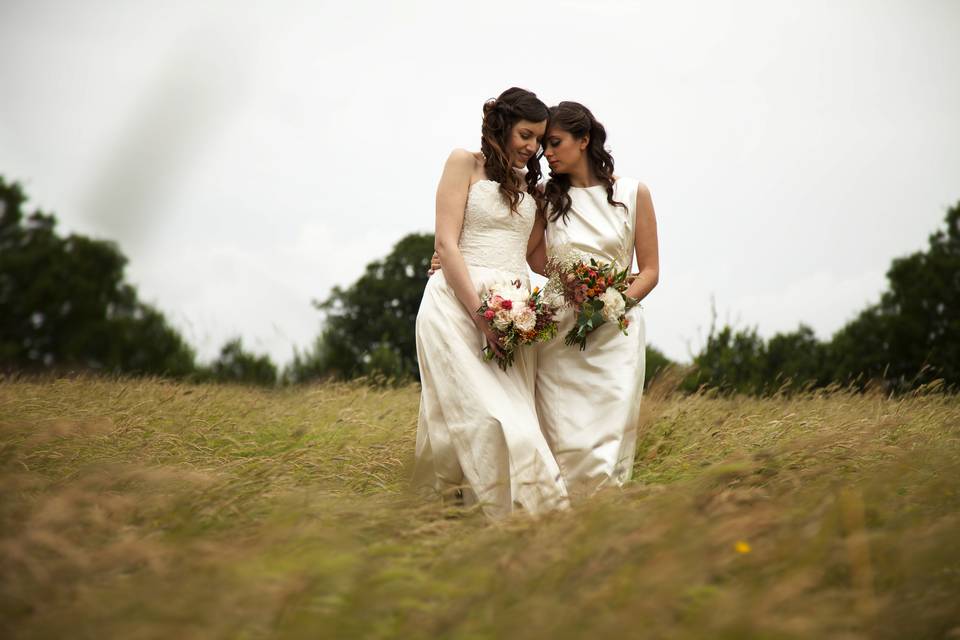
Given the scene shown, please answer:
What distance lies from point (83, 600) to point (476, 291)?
2990mm

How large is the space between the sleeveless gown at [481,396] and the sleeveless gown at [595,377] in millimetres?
224

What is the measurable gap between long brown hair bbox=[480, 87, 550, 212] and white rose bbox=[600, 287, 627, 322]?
818 millimetres

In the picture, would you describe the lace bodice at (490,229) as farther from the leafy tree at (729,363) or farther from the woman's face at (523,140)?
the leafy tree at (729,363)

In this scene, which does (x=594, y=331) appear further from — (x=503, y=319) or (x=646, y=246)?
(x=503, y=319)

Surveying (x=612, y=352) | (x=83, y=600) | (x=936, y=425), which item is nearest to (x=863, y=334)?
(x=936, y=425)

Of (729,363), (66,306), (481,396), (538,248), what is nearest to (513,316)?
(481,396)

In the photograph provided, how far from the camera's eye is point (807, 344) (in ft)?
49.0

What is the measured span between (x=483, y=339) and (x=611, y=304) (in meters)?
0.83

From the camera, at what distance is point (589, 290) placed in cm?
483

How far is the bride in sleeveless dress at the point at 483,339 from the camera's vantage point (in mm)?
4539

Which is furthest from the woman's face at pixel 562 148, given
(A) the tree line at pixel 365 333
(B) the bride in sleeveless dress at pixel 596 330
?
(A) the tree line at pixel 365 333

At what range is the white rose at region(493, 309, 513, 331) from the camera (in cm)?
454

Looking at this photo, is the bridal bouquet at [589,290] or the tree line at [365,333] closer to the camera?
the bridal bouquet at [589,290]

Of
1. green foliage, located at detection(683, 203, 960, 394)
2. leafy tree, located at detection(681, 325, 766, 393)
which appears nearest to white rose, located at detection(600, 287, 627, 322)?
leafy tree, located at detection(681, 325, 766, 393)
